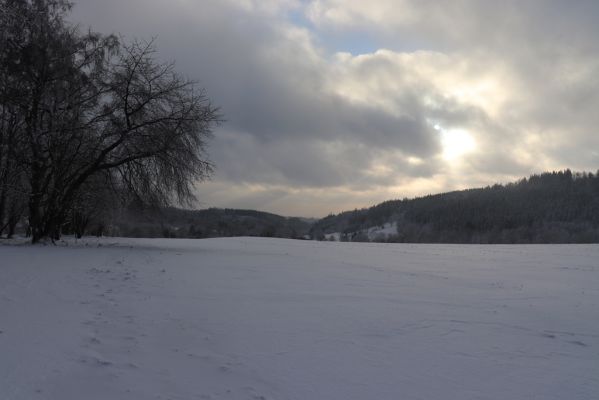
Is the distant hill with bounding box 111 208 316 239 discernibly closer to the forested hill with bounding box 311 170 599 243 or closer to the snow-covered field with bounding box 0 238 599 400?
the snow-covered field with bounding box 0 238 599 400

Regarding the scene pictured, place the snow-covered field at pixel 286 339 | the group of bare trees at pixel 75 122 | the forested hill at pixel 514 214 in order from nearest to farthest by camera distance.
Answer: the snow-covered field at pixel 286 339 < the group of bare trees at pixel 75 122 < the forested hill at pixel 514 214

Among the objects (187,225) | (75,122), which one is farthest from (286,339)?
(187,225)

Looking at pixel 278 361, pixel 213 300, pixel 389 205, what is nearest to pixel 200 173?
pixel 213 300

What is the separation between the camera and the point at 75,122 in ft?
48.3

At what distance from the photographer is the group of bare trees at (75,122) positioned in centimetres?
1425

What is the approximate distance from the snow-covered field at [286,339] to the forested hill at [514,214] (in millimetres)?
82043

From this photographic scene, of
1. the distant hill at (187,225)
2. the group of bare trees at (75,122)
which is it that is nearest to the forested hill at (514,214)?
the distant hill at (187,225)

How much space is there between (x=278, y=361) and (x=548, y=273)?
10454 millimetres

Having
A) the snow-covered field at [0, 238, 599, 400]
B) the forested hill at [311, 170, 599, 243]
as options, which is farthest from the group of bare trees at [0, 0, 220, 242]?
the forested hill at [311, 170, 599, 243]

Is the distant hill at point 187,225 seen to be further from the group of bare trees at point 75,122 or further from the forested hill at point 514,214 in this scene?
the forested hill at point 514,214

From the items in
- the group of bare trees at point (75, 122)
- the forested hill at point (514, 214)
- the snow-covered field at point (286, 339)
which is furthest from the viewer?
the forested hill at point (514, 214)

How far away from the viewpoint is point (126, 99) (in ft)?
49.4

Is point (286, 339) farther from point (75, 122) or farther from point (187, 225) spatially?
point (187, 225)

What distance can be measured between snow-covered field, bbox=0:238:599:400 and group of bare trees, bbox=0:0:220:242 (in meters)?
7.68
